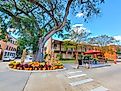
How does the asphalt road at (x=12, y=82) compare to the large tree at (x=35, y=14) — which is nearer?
the asphalt road at (x=12, y=82)

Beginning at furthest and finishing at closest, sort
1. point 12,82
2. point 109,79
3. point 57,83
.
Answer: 1. point 109,79
2. point 12,82
3. point 57,83

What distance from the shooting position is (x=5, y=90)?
363 inches

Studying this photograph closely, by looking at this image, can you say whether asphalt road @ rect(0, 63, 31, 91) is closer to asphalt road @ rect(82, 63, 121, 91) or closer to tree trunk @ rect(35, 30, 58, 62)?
asphalt road @ rect(82, 63, 121, 91)

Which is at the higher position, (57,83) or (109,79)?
(109,79)

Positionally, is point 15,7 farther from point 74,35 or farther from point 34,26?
point 74,35

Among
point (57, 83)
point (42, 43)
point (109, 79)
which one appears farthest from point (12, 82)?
point (42, 43)

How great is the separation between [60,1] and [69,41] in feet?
107

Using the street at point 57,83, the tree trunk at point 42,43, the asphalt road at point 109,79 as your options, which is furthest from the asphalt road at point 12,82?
the tree trunk at point 42,43

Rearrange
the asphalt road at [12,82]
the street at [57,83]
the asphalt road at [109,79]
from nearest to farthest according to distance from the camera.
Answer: the asphalt road at [12,82] < the street at [57,83] < the asphalt road at [109,79]

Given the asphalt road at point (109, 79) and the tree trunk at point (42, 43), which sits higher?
the tree trunk at point (42, 43)

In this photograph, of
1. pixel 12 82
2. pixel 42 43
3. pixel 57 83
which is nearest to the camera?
pixel 57 83

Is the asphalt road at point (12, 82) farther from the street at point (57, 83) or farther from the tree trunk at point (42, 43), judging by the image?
the tree trunk at point (42, 43)

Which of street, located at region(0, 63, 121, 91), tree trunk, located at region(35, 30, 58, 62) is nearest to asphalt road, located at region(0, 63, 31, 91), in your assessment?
street, located at region(0, 63, 121, 91)

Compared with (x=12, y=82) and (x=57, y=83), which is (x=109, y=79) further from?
(x=12, y=82)
